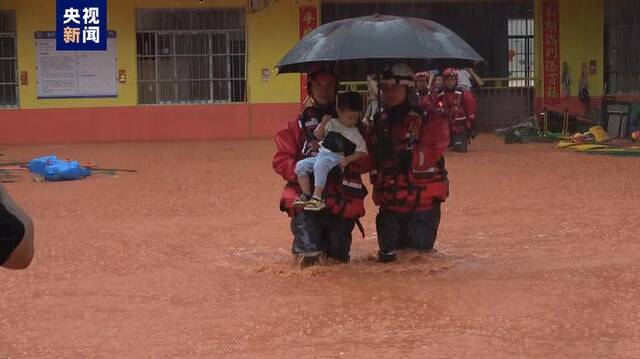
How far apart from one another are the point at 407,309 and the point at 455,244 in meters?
2.10

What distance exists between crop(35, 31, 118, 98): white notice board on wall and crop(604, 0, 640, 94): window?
400 inches

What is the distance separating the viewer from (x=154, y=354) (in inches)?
183

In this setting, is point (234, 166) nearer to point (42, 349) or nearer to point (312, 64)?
point (312, 64)

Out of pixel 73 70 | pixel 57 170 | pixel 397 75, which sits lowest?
pixel 57 170

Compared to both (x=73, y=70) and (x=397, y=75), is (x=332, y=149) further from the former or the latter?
(x=73, y=70)

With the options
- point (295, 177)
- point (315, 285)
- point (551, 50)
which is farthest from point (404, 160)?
point (551, 50)

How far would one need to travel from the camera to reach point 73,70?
61.7ft

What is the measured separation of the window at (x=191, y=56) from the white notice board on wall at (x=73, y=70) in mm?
601

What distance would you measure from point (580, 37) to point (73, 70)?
406 inches

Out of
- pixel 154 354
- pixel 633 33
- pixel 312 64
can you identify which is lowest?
pixel 154 354

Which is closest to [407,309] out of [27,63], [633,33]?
[27,63]

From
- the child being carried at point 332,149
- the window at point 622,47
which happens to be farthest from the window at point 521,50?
the child being carried at point 332,149

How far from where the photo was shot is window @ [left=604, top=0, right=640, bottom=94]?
19875 mm

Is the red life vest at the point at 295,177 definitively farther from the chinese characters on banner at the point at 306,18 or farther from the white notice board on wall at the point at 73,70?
the white notice board on wall at the point at 73,70
